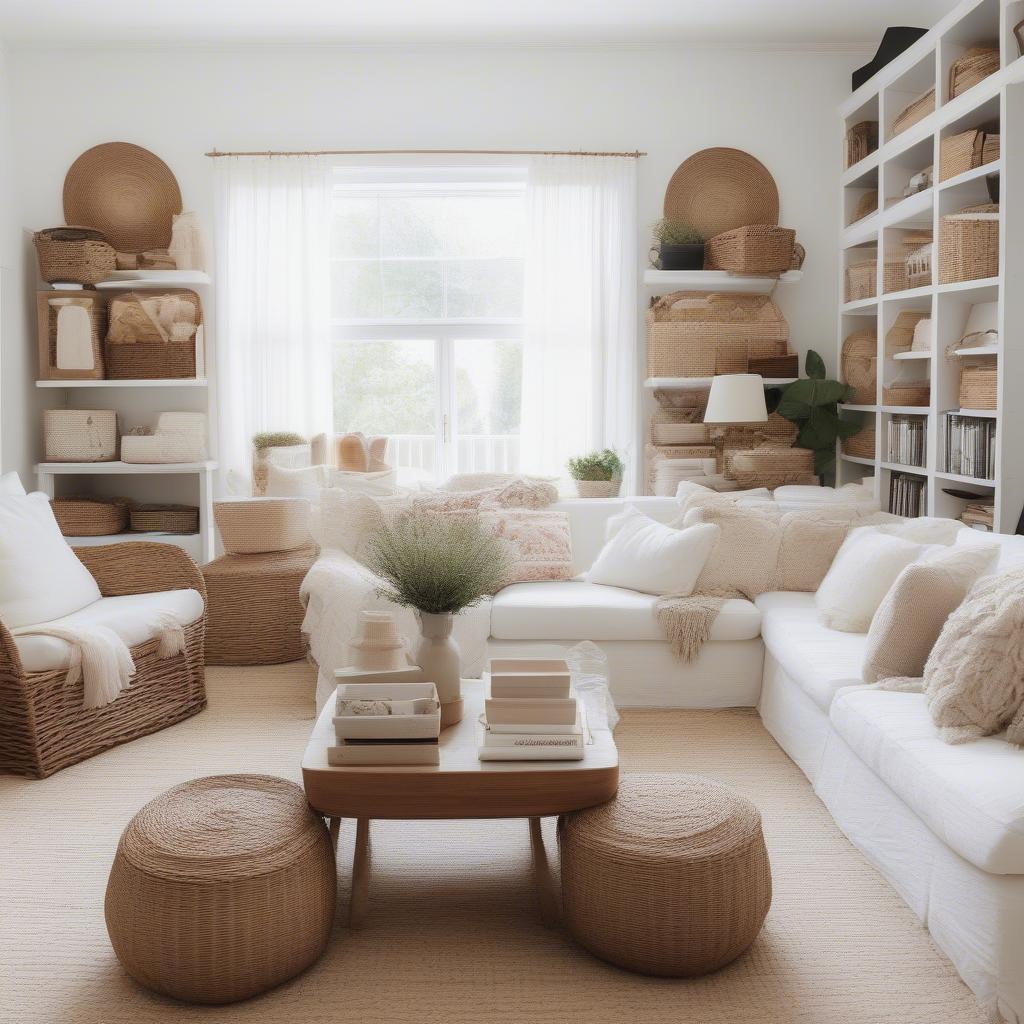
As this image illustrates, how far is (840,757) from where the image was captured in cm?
300

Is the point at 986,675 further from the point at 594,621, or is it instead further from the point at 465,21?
the point at 465,21

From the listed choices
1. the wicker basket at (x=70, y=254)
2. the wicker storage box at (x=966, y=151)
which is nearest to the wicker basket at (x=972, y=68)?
the wicker storage box at (x=966, y=151)

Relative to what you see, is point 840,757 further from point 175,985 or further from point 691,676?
point 175,985

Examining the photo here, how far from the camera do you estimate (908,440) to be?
4988 millimetres

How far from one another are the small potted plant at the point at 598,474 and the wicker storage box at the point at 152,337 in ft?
6.76

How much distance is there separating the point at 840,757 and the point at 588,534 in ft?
6.16

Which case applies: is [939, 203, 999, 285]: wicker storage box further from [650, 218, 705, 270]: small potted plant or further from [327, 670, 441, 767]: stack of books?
[327, 670, 441, 767]: stack of books

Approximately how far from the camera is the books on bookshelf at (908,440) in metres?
4.92

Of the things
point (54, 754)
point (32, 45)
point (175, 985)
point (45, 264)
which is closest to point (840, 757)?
point (175, 985)

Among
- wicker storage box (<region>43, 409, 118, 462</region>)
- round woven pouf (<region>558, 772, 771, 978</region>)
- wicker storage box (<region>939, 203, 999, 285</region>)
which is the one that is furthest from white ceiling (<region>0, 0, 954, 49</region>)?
round woven pouf (<region>558, 772, 771, 978</region>)

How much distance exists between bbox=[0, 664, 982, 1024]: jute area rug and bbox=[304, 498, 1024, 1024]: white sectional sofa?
4.1 inches

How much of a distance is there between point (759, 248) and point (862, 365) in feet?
2.62

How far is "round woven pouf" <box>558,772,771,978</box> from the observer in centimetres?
215

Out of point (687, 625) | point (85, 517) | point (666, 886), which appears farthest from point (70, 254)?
point (666, 886)
